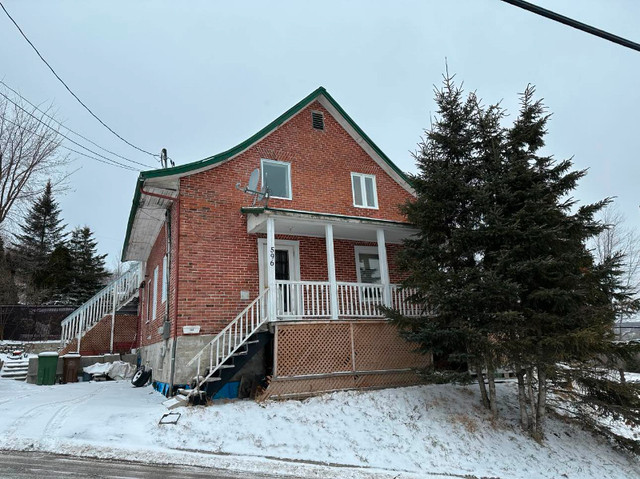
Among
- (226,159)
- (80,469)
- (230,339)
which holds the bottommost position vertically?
(80,469)

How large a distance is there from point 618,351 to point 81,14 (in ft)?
43.3

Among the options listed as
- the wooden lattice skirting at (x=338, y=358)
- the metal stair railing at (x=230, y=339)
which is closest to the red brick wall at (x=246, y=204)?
the metal stair railing at (x=230, y=339)

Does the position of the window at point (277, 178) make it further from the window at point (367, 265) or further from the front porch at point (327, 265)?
the window at point (367, 265)

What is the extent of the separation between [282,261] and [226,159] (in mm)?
3041

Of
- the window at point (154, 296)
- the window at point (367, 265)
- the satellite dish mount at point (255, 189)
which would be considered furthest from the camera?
the window at point (154, 296)

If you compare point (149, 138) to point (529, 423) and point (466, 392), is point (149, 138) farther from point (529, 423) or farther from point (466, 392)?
point (529, 423)

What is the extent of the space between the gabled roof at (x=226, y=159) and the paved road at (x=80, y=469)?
6.02m

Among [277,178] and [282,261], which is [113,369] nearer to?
[282,261]

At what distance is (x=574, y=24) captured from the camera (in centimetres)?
437

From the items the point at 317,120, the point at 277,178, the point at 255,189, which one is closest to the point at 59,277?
the point at 277,178

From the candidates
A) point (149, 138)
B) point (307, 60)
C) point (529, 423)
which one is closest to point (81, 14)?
point (307, 60)

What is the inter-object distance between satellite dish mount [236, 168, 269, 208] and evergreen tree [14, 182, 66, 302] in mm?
24606

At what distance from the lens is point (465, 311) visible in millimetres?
7840

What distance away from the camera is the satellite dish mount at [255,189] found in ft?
34.3
